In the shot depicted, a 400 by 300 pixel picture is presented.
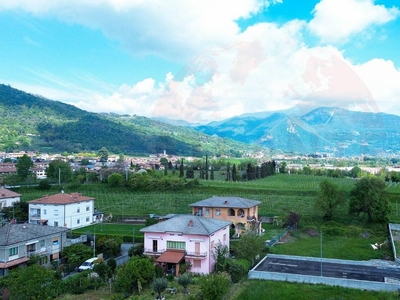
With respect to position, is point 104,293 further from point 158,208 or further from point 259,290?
point 158,208

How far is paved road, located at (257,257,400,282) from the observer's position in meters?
21.6

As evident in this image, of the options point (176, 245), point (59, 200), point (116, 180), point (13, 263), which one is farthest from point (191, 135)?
point (13, 263)

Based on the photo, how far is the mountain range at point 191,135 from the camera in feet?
305

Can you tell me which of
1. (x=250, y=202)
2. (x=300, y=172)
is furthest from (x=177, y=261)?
(x=300, y=172)

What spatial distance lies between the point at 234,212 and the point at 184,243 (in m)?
12.0

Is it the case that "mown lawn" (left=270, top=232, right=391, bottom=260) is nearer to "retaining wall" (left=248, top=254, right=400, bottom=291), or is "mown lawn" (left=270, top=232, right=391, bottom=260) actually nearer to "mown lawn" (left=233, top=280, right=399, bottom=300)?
"retaining wall" (left=248, top=254, right=400, bottom=291)

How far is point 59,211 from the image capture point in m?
37.9

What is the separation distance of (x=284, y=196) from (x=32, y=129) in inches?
5910

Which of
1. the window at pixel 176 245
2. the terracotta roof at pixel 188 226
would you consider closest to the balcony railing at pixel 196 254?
the window at pixel 176 245

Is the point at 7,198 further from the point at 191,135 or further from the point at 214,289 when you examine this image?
the point at 191,135

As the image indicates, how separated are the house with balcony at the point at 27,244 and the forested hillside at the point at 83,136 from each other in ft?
415

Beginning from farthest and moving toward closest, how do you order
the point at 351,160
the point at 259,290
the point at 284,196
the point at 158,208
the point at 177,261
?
the point at 351,160 < the point at 284,196 < the point at 158,208 < the point at 177,261 < the point at 259,290

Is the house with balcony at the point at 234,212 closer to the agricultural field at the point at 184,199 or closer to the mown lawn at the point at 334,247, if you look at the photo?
the mown lawn at the point at 334,247

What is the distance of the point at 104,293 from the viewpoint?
19.9 meters
